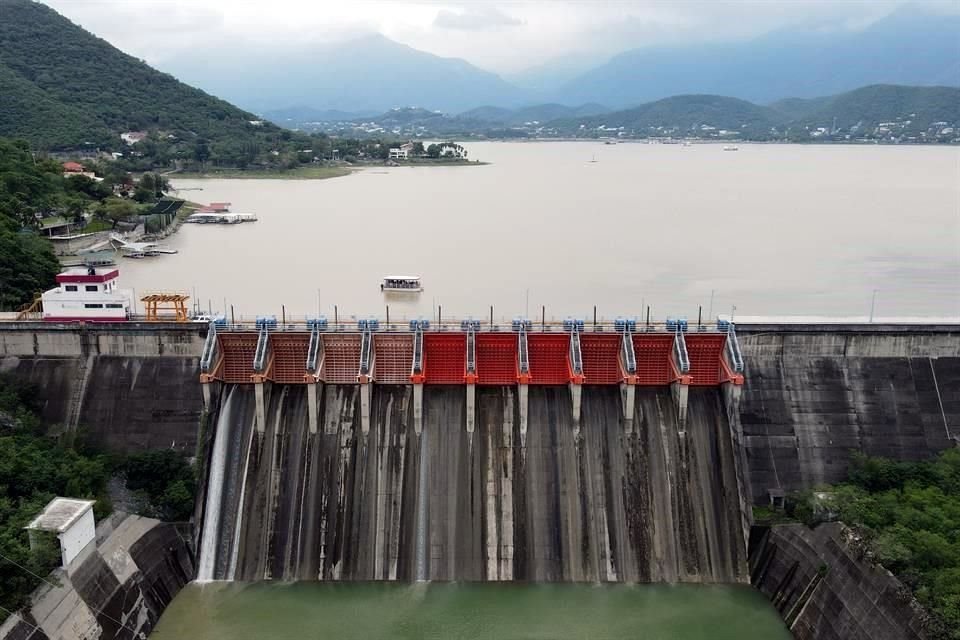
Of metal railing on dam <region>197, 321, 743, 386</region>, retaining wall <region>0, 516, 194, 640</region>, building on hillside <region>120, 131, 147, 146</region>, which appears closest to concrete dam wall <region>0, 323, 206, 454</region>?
metal railing on dam <region>197, 321, 743, 386</region>

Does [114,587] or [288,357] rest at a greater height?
[288,357]

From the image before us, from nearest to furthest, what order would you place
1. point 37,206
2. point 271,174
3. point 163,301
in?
point 163,301, point 37,206, point 271,174

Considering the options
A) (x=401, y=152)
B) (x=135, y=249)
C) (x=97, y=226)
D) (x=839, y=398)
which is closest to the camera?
(x=839, y=398)

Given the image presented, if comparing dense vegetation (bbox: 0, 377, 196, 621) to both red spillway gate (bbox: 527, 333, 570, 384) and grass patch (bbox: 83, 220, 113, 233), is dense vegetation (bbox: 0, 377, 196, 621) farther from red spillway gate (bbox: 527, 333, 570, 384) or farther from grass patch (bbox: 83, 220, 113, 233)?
grass patch (bbox: 83, 220, 113, 233)

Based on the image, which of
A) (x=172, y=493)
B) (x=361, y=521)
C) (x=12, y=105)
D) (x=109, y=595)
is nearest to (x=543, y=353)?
(x=361, y=521)

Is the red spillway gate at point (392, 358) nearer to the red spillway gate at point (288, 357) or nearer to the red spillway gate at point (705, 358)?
the red spillway gate at point (288, 357)

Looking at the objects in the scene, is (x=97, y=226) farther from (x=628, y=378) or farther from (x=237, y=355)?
(x=628, y=378)

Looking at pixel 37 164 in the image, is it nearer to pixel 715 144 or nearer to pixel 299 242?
pixel 299 242

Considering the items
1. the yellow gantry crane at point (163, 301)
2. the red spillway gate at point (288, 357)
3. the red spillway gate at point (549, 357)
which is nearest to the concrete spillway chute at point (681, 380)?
the red spillway gate at point (549, 357)

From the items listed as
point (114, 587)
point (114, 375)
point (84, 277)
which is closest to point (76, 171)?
point (84, 277)
